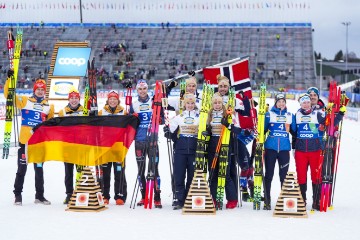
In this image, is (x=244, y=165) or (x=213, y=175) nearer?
(x=213, y=175)

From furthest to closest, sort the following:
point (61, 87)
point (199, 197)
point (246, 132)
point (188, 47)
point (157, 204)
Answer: point (188, 47)
point (61, 87)
point (246, 132)
point (157, 204)
point (199, 197)

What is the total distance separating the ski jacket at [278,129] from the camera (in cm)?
876

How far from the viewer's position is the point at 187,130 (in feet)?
28.6

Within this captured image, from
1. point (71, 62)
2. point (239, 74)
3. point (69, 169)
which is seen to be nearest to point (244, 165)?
point (239, 74)

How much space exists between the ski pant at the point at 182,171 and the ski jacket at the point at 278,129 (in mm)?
1089

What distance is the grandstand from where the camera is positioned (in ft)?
208

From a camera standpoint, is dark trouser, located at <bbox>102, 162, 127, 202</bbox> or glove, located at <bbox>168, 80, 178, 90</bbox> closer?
dark trouser, located at <bbox>102, 162, 127, 202</bbox>

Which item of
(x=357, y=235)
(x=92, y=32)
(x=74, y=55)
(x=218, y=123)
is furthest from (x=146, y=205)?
(x=92, y=32)

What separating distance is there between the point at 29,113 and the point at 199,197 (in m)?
2.85

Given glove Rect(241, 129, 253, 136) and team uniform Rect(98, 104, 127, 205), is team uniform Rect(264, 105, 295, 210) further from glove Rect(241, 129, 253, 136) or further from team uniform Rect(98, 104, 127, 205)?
team uniform Rect(98, 104, 127, 205)

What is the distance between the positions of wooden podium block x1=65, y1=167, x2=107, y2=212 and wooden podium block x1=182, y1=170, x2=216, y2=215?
1.23 m

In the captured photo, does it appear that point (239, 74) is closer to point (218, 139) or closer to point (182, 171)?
point (218, 139)

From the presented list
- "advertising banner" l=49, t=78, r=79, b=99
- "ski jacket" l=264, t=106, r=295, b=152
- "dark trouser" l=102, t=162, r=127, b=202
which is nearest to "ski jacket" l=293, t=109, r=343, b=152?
"ski jacket" l=264, t=106, r=295, b=152

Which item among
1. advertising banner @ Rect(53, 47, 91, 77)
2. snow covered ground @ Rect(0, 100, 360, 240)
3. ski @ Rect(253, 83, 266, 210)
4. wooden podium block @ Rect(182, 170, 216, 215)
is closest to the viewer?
snow covered ground @ Rect(0, 100, 360, 240)
